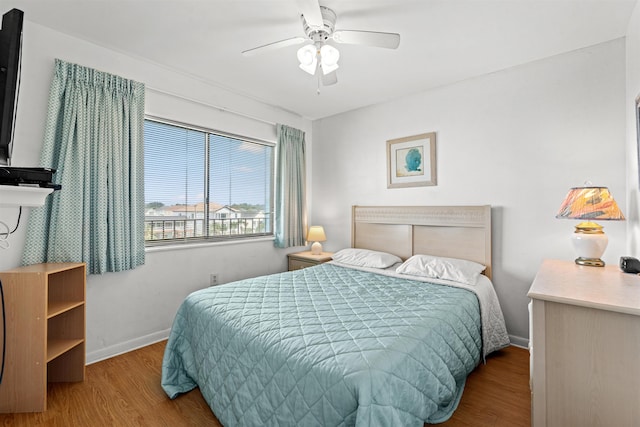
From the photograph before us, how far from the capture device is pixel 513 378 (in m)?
2.22

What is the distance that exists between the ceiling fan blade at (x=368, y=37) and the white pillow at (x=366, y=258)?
2040mm

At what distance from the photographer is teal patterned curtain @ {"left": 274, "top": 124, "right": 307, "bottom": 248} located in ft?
12.8

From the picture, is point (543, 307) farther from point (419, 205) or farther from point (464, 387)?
point (419, 205)

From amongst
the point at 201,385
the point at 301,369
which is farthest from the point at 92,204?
the point at 301,369

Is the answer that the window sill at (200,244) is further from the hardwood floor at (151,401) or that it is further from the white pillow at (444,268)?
the white pillow at (444,268)

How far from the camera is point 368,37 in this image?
1.92m

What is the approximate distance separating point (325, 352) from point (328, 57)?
1.80 m

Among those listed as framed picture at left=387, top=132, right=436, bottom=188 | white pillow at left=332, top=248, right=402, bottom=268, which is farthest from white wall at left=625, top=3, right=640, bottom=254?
white pillow at left=332, top=248, right=402, bottom=268

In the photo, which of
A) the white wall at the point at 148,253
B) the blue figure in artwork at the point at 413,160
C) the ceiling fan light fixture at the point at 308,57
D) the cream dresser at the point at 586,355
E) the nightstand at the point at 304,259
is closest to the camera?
the cream dresser at the point at 586,355

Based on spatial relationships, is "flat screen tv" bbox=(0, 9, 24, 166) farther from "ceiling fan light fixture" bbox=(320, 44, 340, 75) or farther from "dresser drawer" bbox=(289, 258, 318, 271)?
"dresser drawer" bbox=(289, 258, 318, 271)

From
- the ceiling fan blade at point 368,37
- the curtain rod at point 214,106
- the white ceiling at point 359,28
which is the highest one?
the white ceiling at point 359,28

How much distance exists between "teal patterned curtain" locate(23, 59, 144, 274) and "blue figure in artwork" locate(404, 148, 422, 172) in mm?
2712

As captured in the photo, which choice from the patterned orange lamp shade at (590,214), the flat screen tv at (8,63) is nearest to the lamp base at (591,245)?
the patterned orange lamp shade at (590,214)

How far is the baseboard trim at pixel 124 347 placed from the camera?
2468 millimetres
